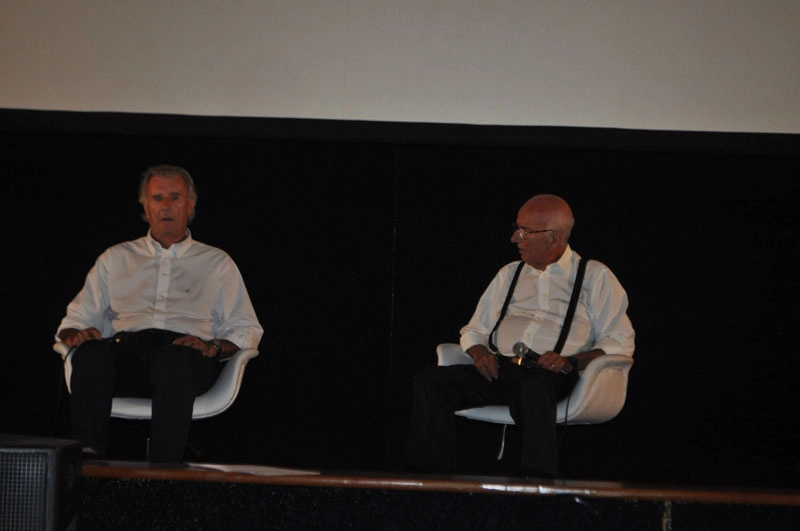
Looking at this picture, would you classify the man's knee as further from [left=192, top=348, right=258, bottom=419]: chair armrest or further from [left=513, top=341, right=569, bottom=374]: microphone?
[left=513, top=341, right=569, bottom=374]: microphone

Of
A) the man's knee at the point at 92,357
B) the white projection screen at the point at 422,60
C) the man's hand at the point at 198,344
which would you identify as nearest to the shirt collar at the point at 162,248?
the man's hand at the point at 198,344

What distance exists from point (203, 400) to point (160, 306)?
0.41 meters

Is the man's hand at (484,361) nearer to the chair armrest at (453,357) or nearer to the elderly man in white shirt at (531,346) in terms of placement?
the elderly man in white shirt at (531,346)

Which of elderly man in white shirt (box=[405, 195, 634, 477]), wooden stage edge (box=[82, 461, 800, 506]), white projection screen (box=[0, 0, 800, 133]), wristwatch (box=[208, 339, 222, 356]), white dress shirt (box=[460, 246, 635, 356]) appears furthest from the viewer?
white projection screen (box=[0, 0, 800, 133])

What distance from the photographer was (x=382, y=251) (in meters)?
4.25

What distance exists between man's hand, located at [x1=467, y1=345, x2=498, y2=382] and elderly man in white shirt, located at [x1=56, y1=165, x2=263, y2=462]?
76 cm

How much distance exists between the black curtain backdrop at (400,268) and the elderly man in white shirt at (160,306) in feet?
2.37

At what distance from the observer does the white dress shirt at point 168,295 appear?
11.3ft

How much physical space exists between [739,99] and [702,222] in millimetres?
569

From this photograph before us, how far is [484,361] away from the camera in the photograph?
3.37 m

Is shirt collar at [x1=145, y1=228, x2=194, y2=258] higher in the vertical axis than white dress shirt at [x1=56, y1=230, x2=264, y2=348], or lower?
higher

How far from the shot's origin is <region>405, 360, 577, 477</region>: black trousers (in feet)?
10.1

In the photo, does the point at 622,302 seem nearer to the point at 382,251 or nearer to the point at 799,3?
the point at 382,251

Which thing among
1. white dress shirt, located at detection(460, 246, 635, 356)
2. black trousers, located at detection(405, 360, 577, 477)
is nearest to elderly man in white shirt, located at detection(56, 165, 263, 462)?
black trousers, located at detection(405, 360, 577, 477)
